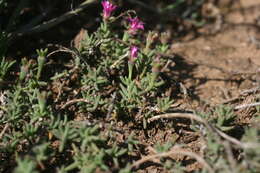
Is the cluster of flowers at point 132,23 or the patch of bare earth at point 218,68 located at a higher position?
the cluster of flowers at point 132,23

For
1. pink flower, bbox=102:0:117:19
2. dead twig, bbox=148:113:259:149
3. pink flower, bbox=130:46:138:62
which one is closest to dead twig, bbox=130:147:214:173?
dead twig, bbox=148:113:259:149

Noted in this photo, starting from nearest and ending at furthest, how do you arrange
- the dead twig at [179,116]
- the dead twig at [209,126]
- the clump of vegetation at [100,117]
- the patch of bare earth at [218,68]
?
the dead twig at [209,126] < the clump of vegetation at [100,117] < the dead twig at [179,116] < the patch of bare earth at [218,68]

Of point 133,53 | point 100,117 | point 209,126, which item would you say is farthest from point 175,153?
point 133,53

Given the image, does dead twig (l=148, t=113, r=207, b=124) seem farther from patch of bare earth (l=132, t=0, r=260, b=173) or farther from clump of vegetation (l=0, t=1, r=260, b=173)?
patch of bare earth (l=132, t=0, r=260, b=173)

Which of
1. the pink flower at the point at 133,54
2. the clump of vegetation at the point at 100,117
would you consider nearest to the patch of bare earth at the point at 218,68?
the clump of vegetation at the point at 100,117

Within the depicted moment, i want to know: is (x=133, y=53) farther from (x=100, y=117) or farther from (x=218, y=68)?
(x=218, y=68)

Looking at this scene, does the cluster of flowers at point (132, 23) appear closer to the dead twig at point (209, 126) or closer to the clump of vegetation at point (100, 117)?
the clump of vegetation at point (100, 117)

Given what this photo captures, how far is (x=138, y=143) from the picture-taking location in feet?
6.86

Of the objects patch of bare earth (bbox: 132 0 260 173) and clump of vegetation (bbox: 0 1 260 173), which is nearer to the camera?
clump of vegetation (bbox: 0 1 260 173)

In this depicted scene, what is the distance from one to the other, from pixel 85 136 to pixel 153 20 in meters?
1.87

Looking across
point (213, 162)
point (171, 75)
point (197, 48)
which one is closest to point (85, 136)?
point (213, 162)

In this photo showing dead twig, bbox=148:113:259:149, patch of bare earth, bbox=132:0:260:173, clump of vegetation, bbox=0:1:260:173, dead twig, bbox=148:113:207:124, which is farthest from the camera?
patch of bare earth, bbox=132:0:260:173

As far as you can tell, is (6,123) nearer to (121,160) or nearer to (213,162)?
(121,160)

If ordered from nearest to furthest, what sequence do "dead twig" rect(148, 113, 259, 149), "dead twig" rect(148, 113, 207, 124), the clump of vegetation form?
"dead twig" rect(148, 113, 259, 149)
the clump of vegetation
"dead twig" rect(148, 113, 207, 124)
